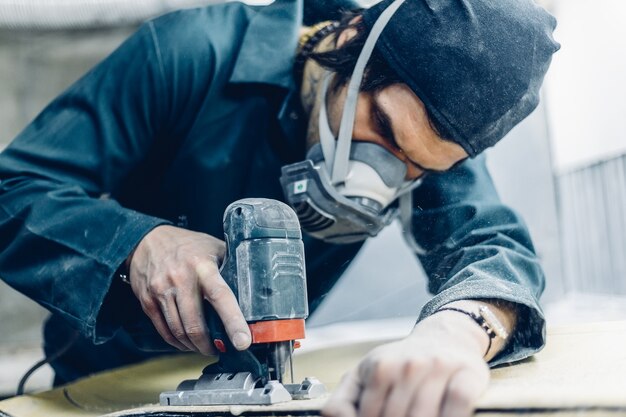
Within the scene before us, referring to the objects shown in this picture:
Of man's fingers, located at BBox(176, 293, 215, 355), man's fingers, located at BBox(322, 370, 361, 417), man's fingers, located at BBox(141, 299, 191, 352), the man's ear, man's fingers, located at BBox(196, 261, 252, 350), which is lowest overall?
man's fingers, located at BBox(141, 299, 191, 352)

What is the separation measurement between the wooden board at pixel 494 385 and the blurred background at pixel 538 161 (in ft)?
1.50

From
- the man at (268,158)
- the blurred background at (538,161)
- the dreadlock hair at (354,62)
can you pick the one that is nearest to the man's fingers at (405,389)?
the man at (268,158)

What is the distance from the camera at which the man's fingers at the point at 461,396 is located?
64cm

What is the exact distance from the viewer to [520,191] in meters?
2.35

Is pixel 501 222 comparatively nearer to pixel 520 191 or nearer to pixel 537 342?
pixel 537 342

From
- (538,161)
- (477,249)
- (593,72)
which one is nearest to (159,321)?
(477,249)

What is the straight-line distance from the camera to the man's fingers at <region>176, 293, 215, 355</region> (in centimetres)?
96

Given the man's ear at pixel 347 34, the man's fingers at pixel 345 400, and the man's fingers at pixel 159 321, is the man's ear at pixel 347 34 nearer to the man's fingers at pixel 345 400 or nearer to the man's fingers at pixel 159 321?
the man's fingers at pixel 159 321

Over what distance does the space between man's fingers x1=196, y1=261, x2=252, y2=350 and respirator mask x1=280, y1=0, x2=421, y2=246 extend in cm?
34

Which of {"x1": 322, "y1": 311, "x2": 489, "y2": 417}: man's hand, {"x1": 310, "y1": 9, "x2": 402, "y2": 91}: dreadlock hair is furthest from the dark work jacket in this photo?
{"x1": 322, "y1": 311, "x2": 489, "y2": 417}: man's hand

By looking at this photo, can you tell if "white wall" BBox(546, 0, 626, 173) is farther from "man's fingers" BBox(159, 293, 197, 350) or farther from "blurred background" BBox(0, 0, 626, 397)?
"man's fingers" BBox(159, 293, 197, 350)

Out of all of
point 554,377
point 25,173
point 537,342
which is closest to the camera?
point 554,377

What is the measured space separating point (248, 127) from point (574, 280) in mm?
1393

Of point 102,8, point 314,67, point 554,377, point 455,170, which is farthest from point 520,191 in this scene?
point 102,8
